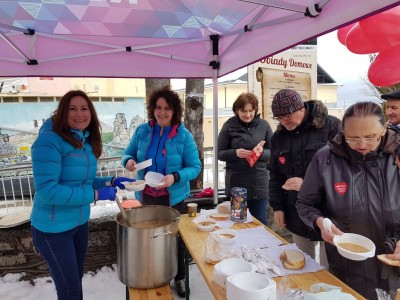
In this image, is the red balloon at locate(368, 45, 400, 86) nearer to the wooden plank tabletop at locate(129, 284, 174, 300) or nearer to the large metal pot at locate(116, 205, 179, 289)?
the large metal pot at locate(116, 205, 179, 289)

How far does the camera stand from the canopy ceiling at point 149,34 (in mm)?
1869

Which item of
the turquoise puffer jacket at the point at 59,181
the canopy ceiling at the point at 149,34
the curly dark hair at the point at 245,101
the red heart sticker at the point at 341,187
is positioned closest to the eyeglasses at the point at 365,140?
the red heart sticker at the point at 341,187

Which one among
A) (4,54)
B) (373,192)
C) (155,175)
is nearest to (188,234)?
(155,175)

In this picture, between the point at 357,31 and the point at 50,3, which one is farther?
the point at 357,31

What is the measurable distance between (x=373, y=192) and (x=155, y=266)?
1.20 meters

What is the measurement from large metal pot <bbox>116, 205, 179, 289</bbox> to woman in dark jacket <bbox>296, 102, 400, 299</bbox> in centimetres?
82

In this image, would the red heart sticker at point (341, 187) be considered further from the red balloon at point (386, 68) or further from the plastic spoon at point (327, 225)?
the red balloon at point (386, 68)

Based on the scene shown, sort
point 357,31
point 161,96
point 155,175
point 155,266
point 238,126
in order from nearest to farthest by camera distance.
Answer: point 155,266
point 357,31
point 155,175
point 161,96
point 238,126

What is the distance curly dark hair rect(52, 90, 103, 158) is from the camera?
1800 millimetres

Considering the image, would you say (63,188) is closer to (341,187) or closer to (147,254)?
(147,254)

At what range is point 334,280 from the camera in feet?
4.45

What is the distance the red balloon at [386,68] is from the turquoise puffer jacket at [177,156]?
58.9 inches

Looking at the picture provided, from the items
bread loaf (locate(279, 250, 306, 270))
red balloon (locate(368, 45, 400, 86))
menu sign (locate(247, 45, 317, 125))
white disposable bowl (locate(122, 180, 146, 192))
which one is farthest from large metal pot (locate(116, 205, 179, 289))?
menu sign (locate(247, 45, 317, 125))

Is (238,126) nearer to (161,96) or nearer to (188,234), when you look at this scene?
(161,96)
